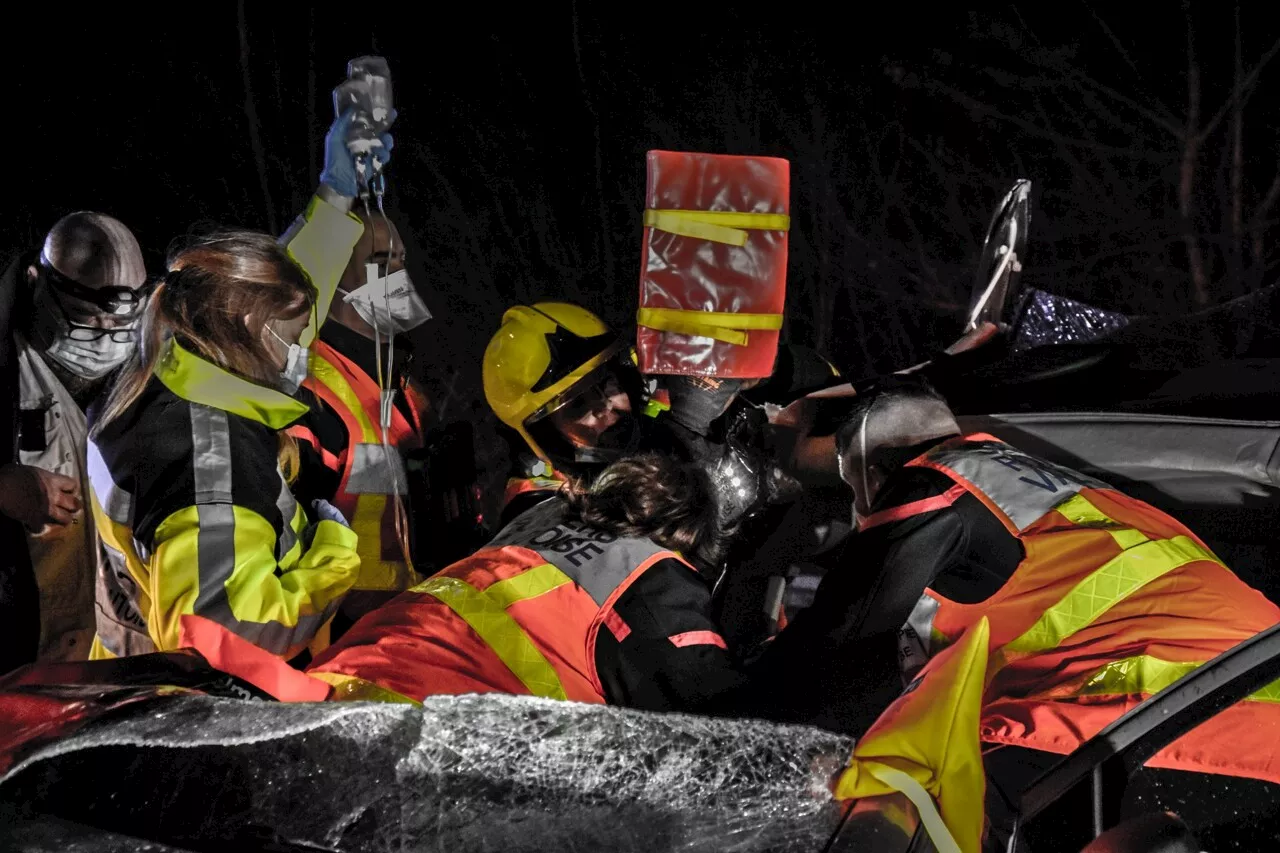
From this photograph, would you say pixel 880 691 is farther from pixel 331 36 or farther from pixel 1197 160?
pixel 331 36

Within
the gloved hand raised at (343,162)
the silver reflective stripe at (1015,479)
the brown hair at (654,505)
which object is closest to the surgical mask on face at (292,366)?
the brown hair at (654,505)

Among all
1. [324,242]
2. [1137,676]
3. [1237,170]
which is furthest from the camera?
[1237,170]

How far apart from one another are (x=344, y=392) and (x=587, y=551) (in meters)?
1.42

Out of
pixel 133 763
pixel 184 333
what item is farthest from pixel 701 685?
pixel 184 333

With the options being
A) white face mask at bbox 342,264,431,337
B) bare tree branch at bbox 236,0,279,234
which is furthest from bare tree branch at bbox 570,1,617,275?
white face mask at bbox 342,264,431,337

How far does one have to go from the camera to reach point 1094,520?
2.43 metres

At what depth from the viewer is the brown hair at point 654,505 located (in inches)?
104

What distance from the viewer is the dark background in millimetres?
10859

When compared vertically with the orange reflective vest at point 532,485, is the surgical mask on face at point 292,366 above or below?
above

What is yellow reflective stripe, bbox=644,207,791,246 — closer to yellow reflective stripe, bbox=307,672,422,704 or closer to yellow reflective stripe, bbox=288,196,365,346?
yellow reflective stripe, bbox=288,196,365,346

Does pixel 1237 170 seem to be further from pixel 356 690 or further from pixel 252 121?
pixel 252 121

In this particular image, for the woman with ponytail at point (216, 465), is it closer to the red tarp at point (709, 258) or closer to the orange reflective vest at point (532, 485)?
the orange reflective vest at point (532, 485)

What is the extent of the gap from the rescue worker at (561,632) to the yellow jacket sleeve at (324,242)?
4.63ft

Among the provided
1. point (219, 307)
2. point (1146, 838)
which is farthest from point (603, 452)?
point (1146, 838)
